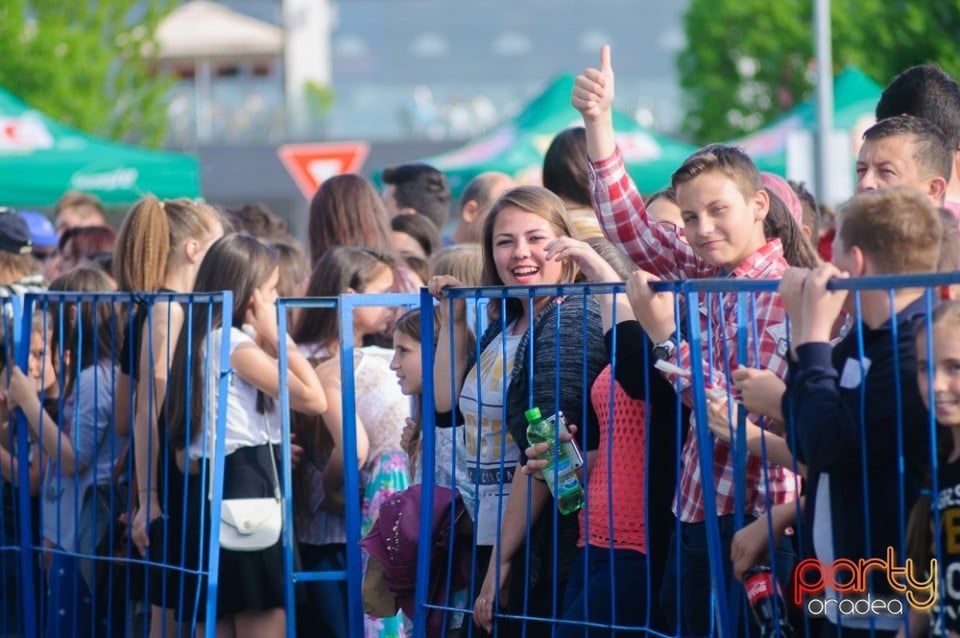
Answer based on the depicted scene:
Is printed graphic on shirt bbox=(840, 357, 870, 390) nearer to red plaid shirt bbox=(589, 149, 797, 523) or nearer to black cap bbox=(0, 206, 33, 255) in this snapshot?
red plaid shirt bbox=(589, 149, 797, 523)

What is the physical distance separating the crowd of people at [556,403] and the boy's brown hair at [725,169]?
1cm

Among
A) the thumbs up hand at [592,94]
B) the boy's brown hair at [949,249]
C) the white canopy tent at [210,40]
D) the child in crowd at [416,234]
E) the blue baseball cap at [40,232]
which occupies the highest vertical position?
the white canopy tent at [210,40]

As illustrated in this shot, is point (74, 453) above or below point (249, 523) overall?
above

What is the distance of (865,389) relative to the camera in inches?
132

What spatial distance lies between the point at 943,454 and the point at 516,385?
153cm

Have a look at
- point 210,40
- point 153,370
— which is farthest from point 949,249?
point 210,40

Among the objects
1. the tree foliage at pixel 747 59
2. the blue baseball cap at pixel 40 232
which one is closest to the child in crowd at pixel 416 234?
the blue baseball cap at pixel 40 232

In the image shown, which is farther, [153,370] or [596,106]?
[153,370]

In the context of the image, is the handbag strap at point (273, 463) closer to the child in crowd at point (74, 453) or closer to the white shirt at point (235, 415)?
the white shirt at point (235, 415)

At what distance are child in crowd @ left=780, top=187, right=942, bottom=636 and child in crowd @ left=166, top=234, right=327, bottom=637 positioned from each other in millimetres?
2487

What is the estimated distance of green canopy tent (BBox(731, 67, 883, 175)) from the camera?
46.2ft

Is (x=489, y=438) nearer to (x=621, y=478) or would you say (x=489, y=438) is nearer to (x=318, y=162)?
(x=621, y=478)

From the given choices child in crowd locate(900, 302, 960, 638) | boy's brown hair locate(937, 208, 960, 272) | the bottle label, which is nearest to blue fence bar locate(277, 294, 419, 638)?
the bottle label

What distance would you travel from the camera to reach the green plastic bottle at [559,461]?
4355mm
